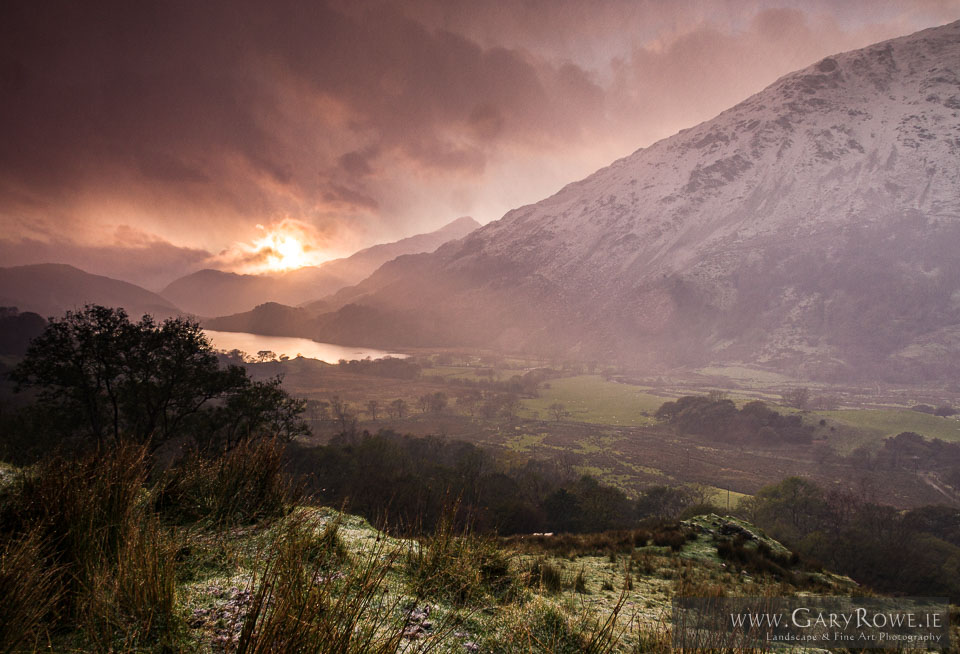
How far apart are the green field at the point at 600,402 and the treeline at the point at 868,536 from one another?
2029 inches

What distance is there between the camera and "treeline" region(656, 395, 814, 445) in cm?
9688

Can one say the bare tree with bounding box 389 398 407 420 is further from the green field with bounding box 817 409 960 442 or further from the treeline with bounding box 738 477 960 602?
the green field with bounding box 817 409 960 442

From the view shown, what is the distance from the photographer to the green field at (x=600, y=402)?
Answer: 107m

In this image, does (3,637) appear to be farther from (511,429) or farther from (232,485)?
(511,429)

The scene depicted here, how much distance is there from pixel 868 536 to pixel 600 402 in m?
90.5

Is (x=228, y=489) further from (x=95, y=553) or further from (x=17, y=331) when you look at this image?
(x=17, y=331)

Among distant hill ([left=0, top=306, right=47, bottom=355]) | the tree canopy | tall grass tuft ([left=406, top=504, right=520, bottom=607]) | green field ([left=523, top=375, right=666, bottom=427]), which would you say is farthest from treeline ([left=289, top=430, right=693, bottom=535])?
distant hill ([left=0, top=306, right=47, bottom=355])

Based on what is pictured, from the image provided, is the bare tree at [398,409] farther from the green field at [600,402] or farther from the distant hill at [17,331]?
the distant hill at [17,331]

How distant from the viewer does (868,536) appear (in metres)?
33.6

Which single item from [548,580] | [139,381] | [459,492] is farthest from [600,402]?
[548,580]

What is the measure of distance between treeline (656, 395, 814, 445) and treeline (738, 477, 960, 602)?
143 ft

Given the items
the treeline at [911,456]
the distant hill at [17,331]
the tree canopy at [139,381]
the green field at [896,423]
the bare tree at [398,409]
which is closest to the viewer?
the tree canopy at [139,381]

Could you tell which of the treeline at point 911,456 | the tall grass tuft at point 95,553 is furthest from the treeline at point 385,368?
the tall grass tuft at point 95,553

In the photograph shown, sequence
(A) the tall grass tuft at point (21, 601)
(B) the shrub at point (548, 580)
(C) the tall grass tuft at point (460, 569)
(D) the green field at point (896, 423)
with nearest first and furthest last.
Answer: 1. (A) the tall grass tuft at point (21, 601)
2. (C) the tall grass tuft at point (460, 569)
3. (B) the shrub at point (548, 580)
4. (D) the green field at point (896, 423)
